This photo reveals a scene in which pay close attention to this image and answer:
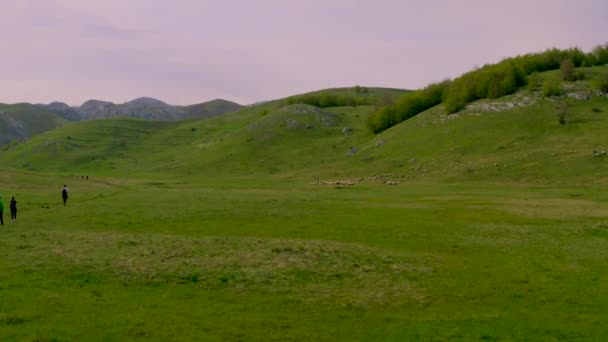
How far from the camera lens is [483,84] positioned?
14362 centimetres

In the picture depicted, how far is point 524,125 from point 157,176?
9240cm

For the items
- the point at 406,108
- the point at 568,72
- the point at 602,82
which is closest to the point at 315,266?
the point at 602,82

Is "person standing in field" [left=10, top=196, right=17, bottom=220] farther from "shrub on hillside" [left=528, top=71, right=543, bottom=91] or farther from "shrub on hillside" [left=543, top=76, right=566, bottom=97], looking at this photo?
"shrub on hillside" [left=528, top=71, right=543, bottom=91]

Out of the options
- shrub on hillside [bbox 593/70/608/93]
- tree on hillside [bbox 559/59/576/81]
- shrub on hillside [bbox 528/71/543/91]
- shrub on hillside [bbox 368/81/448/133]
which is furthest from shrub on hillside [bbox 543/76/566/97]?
shrub on hillside [bbox 368/81/448/133]

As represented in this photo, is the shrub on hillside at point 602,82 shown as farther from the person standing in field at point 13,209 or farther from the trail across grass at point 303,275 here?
the person standing in field at point 13,209

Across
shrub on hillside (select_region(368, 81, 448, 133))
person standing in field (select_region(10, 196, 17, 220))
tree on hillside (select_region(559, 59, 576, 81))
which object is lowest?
person standing in field (select_region(10, 196, 17, 220))

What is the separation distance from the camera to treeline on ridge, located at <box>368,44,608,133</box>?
142 m

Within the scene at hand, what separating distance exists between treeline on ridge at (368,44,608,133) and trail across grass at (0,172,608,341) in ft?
305

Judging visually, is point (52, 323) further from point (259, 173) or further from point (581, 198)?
point (259, 173)

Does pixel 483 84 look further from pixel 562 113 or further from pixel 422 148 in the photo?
pixel 422 148

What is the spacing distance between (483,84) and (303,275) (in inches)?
5041

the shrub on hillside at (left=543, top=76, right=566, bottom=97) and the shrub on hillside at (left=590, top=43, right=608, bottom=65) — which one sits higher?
the shrub on hillside at (left=590, top=43, right=608, bottom=65)

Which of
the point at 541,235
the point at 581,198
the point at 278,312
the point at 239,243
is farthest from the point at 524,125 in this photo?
the point at 278,312

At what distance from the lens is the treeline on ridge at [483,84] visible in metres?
142
